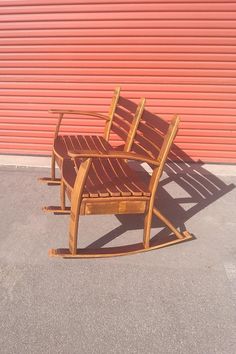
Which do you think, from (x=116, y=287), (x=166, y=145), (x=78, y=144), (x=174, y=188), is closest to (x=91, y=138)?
(x=78, y=144)

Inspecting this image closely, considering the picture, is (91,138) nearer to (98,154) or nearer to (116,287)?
(98,154)

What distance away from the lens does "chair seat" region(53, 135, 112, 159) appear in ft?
10.4

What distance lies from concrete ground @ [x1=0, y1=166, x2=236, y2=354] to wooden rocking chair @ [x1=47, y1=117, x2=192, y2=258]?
9cm

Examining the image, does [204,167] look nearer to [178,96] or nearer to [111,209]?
[178,96]

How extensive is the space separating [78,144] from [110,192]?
948 millimetres

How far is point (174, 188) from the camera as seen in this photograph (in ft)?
12.8

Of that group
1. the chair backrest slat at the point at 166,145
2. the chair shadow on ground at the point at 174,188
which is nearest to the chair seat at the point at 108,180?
the chair backrest slat at the point at 166,145

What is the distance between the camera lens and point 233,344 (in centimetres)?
207

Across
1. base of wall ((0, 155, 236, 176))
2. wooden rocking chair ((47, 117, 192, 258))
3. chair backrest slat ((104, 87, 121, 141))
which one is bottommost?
base of wall ((0, 155, 236, 176))

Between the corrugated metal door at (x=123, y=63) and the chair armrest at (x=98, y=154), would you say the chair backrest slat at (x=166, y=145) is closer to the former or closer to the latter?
the chair armrest at (x=98, y=154)

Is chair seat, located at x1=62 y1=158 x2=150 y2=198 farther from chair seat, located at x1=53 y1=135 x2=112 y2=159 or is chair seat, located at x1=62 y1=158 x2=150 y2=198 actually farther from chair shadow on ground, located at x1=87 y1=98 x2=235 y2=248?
chair shadow on ground, located at x1=87 y1=98 x2=235 y2=248

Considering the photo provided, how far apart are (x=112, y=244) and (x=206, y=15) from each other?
2.43 metres

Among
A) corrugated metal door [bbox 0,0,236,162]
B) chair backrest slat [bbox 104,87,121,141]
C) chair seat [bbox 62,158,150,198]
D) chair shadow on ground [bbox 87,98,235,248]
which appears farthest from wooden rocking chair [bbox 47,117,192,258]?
corrugated metal door [bbox 0,0,236,162]

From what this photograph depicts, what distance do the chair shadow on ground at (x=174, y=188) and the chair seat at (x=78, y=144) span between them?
14.1 inches
